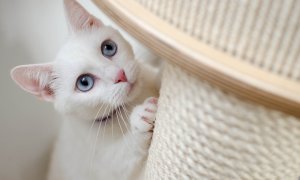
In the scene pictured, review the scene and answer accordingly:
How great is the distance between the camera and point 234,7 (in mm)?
403

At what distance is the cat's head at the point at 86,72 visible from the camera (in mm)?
820

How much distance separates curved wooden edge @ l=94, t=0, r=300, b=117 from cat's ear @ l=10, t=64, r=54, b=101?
1.50ft

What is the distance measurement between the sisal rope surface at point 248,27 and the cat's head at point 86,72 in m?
0.39

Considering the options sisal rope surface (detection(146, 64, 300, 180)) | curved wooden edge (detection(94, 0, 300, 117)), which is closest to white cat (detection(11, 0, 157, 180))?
sisal rope surface (detection(146, 64, 300, 180))

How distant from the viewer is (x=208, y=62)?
1.34 ft

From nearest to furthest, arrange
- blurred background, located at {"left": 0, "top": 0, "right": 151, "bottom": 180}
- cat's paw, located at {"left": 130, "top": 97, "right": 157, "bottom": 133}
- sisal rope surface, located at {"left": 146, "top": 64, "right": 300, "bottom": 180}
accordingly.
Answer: sisal rope surface, located at {"left": 146, "top": 64, "right": 300, "bottom": 180} < cat's paw, located at {"left": 130, "top": 97, "right": 157, "bottom": 133} < blurred background, located at {"left": 0, "top": 0, "right": 151, "bottom": 180}

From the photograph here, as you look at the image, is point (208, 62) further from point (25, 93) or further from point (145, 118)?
point (25, 93)

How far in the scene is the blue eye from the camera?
0.84 metres

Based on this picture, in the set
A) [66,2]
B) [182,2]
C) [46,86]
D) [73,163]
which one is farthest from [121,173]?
[182,2]

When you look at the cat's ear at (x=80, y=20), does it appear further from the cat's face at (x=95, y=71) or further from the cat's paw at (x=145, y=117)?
the cat's paw at (x=145, y=117)

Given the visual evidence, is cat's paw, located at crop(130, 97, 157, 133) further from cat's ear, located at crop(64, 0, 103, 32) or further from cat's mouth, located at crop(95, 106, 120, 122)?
cat's ear, located at crop(64, 0, 103, 32)

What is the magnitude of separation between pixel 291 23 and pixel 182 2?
12cm

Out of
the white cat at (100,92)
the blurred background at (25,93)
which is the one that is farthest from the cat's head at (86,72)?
the blurred background at (25,93)

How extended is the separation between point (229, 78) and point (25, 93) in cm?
91
